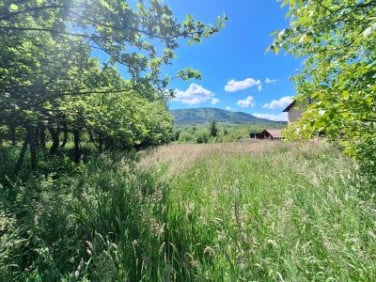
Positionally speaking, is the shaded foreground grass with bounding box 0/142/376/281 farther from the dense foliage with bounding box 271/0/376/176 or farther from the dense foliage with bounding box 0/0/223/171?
the dense foliage with bounding box 0/0/223/171

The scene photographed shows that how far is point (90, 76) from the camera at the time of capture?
6.43 metres

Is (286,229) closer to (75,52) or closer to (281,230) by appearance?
(281,230)

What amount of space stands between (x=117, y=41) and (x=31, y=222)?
9.92 feet

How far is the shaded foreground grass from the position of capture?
87.4 inches

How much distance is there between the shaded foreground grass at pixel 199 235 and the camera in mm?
2221

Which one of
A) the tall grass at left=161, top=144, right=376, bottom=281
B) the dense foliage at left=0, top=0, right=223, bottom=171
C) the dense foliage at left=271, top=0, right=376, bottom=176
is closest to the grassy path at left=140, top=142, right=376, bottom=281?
the tall grass at left=161, top=144, right=376, bottom=281

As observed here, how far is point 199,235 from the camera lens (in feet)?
10.5

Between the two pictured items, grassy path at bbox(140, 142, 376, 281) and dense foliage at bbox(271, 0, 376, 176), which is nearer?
grassy path at bbox(140, 142, 376, 281)

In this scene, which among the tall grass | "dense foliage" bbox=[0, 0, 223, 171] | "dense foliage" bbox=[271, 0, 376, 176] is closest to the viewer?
the tall grass

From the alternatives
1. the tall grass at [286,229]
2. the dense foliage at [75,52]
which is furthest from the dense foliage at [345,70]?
the dense foliage at [75,52]

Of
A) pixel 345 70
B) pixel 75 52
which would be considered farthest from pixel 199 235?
pixel 75 52

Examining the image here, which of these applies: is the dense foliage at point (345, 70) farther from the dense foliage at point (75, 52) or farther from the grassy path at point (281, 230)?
the dense foliage at point (75, 52)

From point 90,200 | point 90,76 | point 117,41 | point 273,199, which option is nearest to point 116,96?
point 90,76

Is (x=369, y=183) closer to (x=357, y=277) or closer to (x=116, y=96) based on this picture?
(x=357, y=277)
